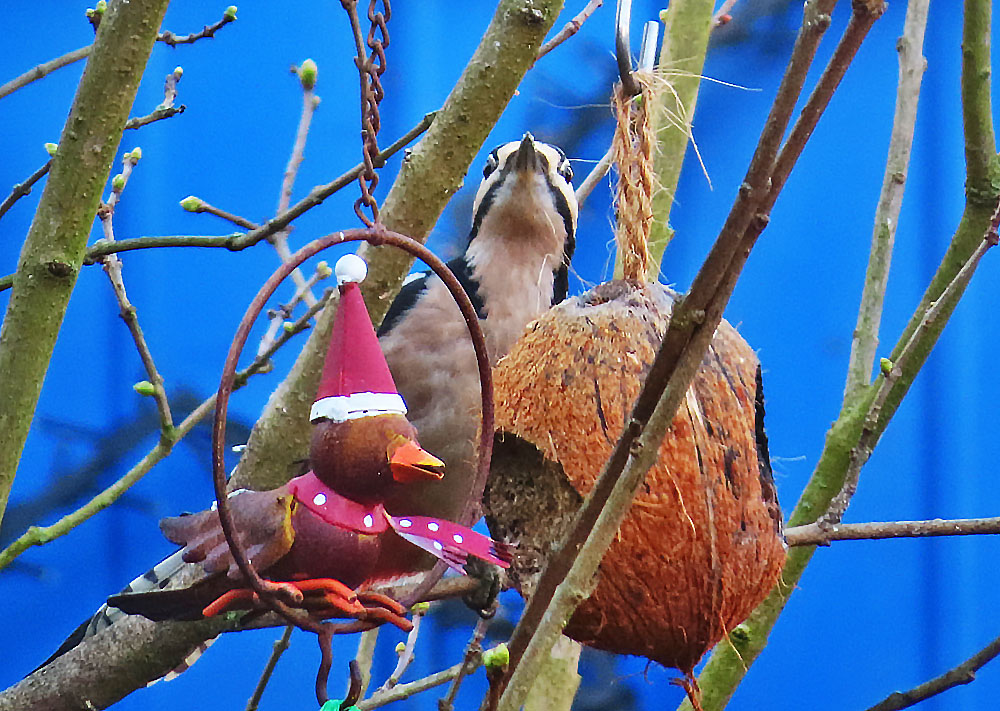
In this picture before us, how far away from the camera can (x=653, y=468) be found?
1.88 feet

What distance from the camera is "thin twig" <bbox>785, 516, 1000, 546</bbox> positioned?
2.35 ft

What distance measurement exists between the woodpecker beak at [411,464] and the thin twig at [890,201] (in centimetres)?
66

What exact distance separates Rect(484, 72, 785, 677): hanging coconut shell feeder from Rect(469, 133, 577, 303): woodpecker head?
29cm

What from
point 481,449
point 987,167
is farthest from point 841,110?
point 481,449

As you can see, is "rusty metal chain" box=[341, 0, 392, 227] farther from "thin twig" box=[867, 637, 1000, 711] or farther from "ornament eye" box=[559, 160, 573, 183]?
"thin twig" box=[867, 637, 1000, 711]

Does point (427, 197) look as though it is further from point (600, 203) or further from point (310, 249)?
point (600, 203)

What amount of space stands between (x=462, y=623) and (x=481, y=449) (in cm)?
96

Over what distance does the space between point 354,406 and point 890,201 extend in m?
0.71

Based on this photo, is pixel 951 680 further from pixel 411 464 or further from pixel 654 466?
pixel 411 464

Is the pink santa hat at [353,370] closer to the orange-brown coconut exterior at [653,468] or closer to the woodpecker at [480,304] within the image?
the orange-brown coconut exterior at [653,468]

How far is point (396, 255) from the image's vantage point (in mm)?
750


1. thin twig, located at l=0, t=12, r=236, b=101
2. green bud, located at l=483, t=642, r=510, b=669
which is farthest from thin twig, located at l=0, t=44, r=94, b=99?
green bud, located at l=483, t=642, r=510, b=669

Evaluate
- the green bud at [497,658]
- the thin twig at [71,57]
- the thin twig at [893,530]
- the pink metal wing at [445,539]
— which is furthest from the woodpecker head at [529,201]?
the green bud at [497,658]

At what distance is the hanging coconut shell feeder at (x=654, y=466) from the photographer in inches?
22.4
